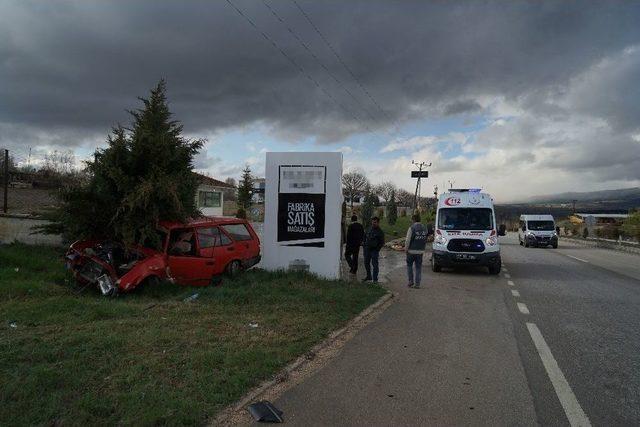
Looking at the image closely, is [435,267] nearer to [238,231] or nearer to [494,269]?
[494,269]

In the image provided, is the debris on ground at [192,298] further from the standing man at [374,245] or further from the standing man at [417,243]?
the standing man at [417,243]

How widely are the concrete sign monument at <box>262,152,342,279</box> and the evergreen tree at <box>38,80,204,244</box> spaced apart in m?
2.23

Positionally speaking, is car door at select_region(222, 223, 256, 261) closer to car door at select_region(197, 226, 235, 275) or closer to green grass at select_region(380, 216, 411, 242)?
car door at select_region(197, 226, 235, 275)

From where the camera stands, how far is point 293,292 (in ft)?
32.1

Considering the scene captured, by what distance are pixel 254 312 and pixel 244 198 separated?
48.7m

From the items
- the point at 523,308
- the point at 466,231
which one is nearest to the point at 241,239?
the point at 523,308

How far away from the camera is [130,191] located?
11.1 m

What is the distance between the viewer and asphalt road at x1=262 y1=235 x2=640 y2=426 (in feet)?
14.4

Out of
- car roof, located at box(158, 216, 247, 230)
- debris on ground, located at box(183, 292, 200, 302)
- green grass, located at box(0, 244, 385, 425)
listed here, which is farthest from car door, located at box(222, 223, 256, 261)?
debris on ground, located at box(183, 292, 200, 302)

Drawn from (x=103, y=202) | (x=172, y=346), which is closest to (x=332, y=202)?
(x=103, y=202)

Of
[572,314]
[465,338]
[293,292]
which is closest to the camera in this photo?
[465,338]

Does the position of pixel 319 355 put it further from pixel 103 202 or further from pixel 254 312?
pixel 103 202

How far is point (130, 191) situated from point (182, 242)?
5.58 feet

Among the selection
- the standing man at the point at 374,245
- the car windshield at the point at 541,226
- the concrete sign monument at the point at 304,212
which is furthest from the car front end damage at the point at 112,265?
the car windshield at the point at 541,226
